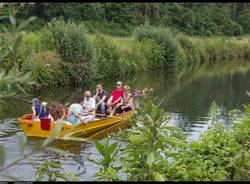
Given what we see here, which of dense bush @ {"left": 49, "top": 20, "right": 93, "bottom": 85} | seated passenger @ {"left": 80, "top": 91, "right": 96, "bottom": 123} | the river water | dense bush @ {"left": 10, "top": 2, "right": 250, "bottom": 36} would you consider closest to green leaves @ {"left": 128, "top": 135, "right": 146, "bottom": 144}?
the river water

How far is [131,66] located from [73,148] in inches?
810

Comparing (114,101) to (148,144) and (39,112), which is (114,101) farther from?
(148,144)

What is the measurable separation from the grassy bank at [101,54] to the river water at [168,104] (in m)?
1.07

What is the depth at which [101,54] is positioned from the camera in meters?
28.0

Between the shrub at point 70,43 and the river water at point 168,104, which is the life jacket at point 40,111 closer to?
the river water at point 168,104

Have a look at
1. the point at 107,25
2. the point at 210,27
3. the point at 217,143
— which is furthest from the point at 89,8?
A: the point at 217,143

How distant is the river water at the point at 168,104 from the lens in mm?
9633

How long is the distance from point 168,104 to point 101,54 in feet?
29.0

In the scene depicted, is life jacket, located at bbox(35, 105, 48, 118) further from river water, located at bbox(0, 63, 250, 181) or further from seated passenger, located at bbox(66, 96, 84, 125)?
river water, located at bbox(0, 63, 250, 181)

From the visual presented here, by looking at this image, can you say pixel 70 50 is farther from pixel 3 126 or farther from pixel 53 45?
pixel 3 126

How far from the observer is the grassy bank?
23156 mm

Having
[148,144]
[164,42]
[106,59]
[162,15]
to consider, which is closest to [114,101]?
[148,144]

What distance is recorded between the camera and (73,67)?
A: 24.4 m

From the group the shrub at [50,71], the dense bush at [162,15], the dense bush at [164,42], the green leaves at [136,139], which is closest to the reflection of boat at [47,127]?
the green leaves at [136,139]
